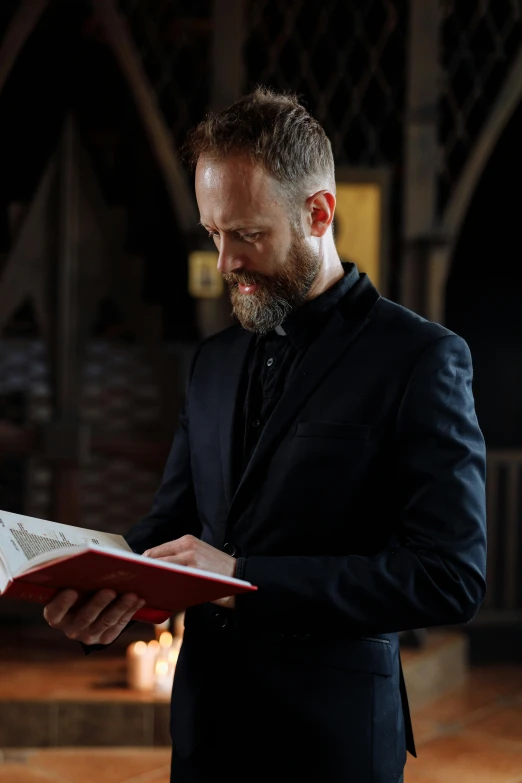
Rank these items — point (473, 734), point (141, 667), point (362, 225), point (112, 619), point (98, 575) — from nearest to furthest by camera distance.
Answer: point (98, 575) → point (112, 619) → point (141, 667) → point (473, 734) → point (362, 225)

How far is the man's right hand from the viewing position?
131cm

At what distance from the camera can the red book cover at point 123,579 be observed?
1.17m

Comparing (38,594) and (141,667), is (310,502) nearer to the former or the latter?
(38,594)

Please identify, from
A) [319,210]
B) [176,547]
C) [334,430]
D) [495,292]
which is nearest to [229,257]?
[319,210]

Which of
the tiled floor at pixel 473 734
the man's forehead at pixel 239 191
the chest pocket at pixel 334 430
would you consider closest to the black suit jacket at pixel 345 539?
the chest pocket at pixel 334 430

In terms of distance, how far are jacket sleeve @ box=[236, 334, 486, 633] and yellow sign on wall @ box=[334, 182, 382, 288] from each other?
2.72m

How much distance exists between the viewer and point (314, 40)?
4.00m

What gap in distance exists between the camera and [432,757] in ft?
11.1

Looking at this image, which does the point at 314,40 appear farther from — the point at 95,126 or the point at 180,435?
the point at 180,435

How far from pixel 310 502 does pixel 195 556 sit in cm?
22

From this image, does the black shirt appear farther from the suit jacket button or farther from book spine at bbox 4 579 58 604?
book spine at bbox 4 579 58 604

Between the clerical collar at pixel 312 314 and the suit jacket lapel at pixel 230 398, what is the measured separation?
120 millimetres

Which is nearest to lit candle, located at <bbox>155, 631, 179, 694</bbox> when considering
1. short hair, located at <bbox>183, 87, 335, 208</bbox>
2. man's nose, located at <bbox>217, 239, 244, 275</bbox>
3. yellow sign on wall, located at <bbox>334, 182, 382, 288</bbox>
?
yellow sign on wall, located at <bbox>334, 182, 382, 288</bbox>

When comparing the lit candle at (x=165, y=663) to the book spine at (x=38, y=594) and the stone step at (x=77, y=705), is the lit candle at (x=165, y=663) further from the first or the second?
A: the book spine at (x=38, y=594)
